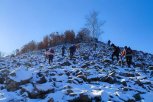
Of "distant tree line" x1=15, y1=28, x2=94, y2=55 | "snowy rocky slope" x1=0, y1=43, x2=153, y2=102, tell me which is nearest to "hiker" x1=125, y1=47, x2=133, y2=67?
"snowy rocky slope" x1=0, y1=43, x2=153, y2=102

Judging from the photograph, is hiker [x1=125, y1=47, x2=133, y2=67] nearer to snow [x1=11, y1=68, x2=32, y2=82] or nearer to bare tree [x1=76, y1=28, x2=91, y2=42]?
snow [x1=11, y1=68, x2=32, y2=82]

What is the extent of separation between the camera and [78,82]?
2136 cm

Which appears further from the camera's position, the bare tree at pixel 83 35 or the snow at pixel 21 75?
the bare tree at pixel 83 35

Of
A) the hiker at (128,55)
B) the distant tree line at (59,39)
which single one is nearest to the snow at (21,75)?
the hiker at (128,55)

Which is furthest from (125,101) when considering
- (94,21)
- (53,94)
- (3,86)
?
(94,21)

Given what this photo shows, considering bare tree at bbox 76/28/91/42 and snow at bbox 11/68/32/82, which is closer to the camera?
snow at bbox 11/68/32/82

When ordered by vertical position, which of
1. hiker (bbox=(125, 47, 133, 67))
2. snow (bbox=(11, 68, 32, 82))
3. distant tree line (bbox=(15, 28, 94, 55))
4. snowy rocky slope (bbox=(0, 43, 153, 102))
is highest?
distant tree line (bbox=(15, 28, 94, 55))

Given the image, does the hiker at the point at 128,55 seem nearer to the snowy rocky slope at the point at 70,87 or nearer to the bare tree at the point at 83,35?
the snowy rocky slope at the point at 70,87

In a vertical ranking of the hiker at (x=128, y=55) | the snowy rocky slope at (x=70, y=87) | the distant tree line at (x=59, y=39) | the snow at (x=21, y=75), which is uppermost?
the distant tree line at (x=59, y=39)

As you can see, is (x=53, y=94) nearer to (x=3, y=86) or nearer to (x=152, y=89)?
(x=3, y=86)

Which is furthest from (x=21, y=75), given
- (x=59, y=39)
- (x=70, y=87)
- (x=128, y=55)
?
(x=59, y=39)

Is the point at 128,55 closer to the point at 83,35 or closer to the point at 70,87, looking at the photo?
the point at 70,87

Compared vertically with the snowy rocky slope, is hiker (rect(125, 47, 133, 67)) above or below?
above

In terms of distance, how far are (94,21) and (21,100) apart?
43968 mm
